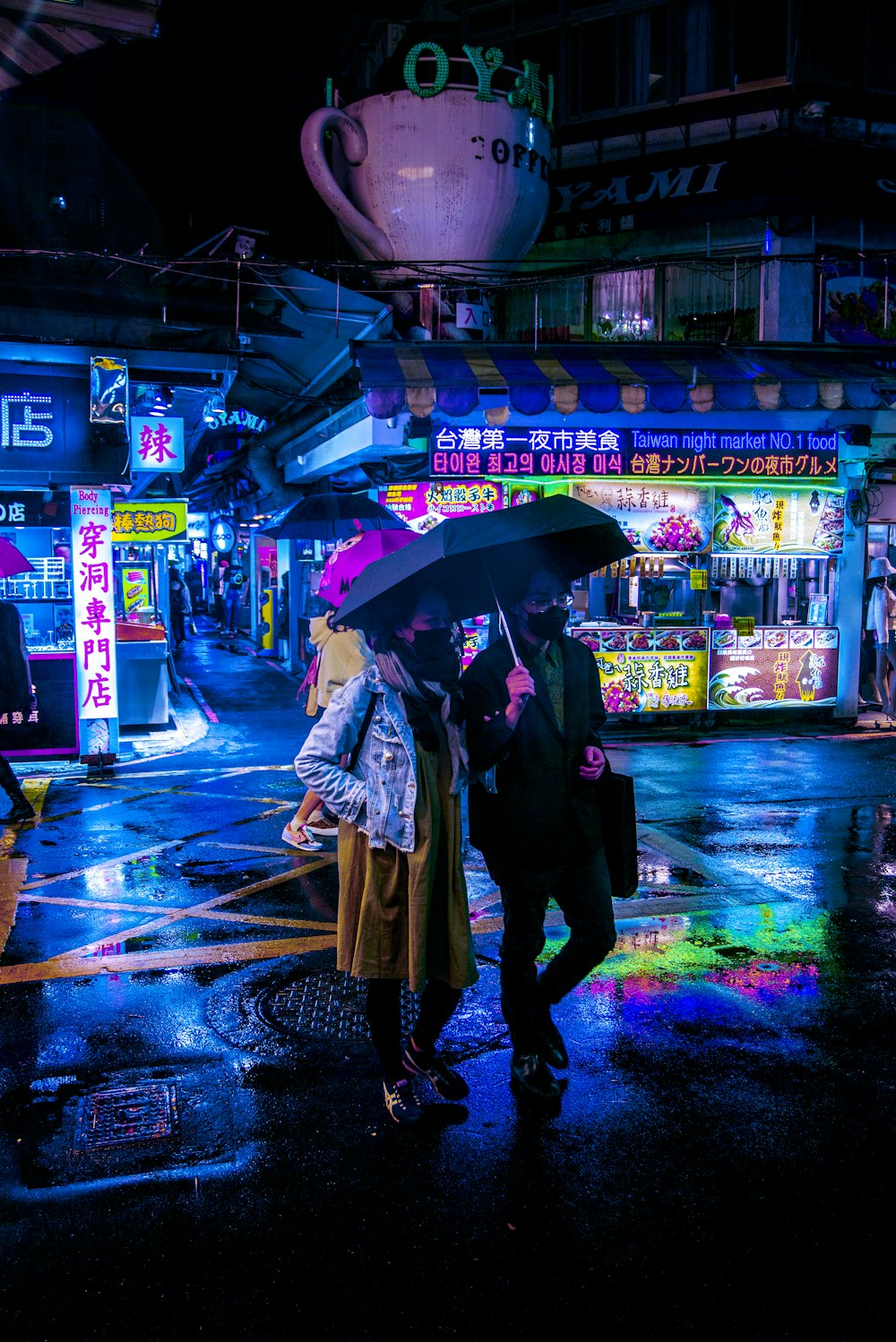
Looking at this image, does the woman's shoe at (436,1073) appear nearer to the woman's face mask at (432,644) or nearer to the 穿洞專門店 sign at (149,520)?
the woman's face mask at (432,644)

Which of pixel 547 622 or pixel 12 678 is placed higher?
pixel 547 622

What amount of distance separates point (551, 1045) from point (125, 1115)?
1.78 meters

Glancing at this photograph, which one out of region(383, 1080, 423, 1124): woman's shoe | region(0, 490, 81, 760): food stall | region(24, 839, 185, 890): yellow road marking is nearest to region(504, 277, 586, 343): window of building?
region(0, 490, 81, 760): food stall

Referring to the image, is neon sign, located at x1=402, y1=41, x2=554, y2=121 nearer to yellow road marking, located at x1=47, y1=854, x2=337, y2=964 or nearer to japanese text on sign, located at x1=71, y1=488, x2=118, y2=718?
japanese text on sign, located at x1=71, y1=488, x2=118, y2=718

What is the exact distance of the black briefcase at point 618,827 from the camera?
13.7 feet

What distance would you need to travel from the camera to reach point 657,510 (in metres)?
13.9

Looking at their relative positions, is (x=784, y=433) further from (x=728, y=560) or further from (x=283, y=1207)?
(x=283, y=1207)

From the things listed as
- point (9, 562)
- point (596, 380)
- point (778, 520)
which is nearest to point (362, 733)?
point (9, 562)

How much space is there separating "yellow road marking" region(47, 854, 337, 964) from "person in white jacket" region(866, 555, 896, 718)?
9482 mm

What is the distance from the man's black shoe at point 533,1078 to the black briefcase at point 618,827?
2.57ft

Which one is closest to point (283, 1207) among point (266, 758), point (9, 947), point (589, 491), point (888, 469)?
point (9, 947)

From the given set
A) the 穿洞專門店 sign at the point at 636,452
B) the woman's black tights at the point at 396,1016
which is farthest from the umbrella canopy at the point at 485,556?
the 穿洞專門店 sign at the point at 636,452

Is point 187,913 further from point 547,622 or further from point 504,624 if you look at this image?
point 547,622

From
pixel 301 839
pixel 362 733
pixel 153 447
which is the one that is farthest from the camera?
pixel 153 447
